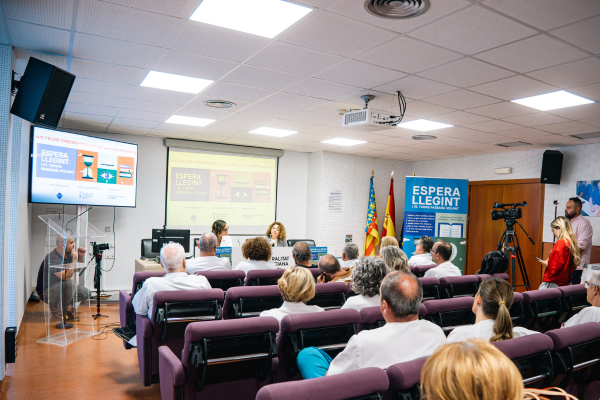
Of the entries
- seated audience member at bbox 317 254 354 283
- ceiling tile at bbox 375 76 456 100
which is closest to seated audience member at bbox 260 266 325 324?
seated audience member at bbox 317 254 354 283

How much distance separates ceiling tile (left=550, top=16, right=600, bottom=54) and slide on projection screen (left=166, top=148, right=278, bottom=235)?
648cm

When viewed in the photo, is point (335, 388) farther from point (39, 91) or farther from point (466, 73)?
point (39, 91)

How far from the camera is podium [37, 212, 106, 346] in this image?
4043mm

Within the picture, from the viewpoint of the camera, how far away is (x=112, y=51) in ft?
11.1

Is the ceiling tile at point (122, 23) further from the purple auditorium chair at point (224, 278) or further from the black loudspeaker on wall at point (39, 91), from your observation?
the purple auditorium chair at point (224, 278)

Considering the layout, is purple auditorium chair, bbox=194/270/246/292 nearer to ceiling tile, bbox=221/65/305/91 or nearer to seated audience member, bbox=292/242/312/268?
seated audience member, bbox=292/242/312/268

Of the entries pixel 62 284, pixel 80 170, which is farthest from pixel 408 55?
pixel 80 170

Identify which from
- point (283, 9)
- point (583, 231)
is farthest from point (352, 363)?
point (583, 231)

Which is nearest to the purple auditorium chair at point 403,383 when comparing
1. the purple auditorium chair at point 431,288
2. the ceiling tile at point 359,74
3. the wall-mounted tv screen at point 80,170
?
the purple auditorium chair at point 431,288

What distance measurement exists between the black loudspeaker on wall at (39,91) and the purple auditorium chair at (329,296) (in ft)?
9.12

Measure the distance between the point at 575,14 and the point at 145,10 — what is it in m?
2.79

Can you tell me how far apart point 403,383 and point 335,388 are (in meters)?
0.28

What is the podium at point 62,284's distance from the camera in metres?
4.04

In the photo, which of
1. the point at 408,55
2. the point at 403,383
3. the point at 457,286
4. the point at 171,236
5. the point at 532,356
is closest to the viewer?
the point at 403,383
